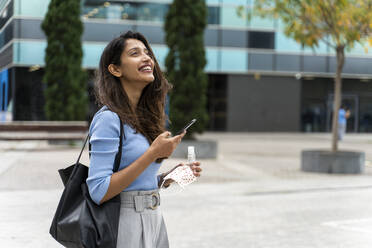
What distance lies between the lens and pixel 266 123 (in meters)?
32.3

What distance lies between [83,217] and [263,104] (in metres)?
30.2

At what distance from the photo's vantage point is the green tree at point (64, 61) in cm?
1995

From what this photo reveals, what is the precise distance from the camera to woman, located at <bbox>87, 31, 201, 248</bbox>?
2373 mm

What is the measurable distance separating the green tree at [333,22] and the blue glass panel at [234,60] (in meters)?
15.8

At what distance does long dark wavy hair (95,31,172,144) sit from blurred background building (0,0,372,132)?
1020 inches

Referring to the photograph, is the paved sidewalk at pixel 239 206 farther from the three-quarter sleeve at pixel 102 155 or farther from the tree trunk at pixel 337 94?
the three-quarter sleeve at pixel 102 155

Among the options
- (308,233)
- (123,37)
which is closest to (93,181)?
(123,37)

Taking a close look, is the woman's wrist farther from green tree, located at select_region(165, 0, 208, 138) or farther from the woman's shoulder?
green tree, located at select_region(165, 0, 208, 138)

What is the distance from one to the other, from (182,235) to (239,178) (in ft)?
18.3

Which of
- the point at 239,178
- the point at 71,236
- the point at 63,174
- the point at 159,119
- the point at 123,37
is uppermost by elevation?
the point at 123,37

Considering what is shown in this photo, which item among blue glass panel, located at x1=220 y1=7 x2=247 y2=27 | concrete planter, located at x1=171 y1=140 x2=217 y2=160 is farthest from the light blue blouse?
blue glass panel, located at x1=220 y1=7 x2=247 y2=27

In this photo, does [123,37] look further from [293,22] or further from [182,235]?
[293,22]

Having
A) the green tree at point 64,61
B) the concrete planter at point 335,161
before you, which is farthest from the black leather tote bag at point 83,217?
the green tree at point 64,61

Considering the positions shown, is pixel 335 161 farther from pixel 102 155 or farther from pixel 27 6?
pixel 102 155
